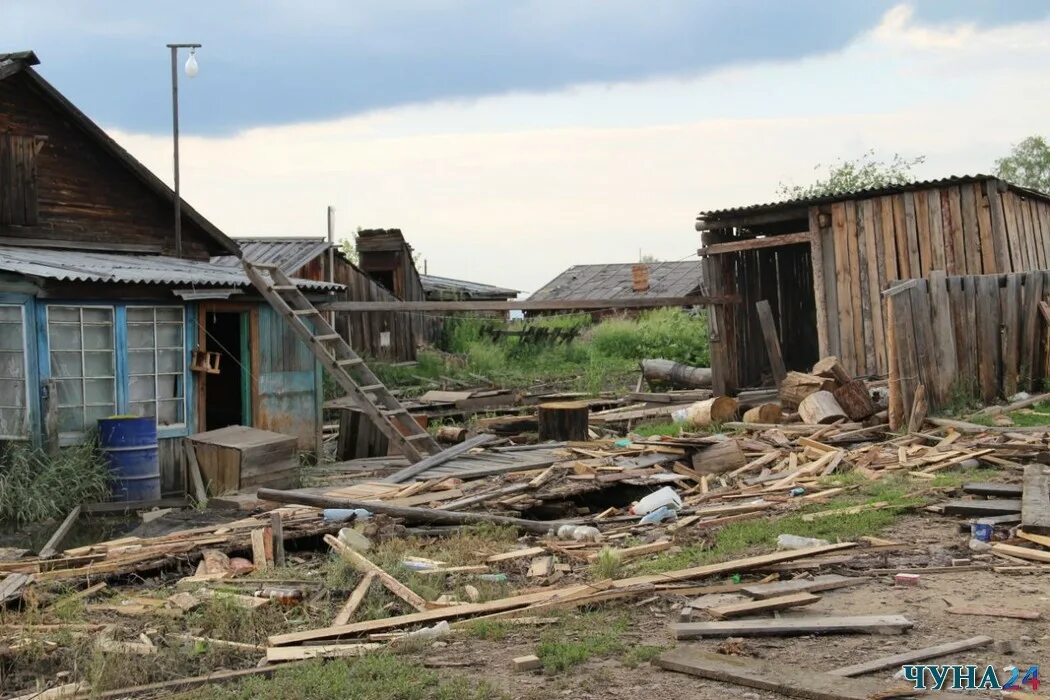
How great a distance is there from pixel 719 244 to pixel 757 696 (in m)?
14.9

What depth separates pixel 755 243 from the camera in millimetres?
18328

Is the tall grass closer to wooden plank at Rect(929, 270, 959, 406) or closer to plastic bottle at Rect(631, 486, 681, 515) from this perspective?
plastic bottle at Rect(631, 486, 681, 515)

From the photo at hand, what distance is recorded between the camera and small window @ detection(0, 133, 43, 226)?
52.2 ft

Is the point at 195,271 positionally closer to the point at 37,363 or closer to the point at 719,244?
the point at 37,363

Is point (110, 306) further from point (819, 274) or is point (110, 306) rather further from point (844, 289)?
point (844, 289)

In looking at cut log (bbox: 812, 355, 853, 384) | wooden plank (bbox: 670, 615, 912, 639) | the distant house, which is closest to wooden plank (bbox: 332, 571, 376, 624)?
wooden plank (bbox: 670, 615, 912, 639)

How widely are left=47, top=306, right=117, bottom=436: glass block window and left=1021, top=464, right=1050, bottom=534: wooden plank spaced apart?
10.3 meters

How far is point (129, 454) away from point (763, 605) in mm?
8972

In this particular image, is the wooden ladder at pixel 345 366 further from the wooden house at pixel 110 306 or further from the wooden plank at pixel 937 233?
the wooden plank at pixel 937 233

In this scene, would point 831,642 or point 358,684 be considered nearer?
point 358,684

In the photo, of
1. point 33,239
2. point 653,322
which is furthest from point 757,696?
point 653,322

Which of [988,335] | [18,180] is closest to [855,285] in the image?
[988,335]

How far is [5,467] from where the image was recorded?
1223cm

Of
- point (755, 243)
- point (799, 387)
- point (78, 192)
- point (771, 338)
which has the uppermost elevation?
Result: point (78, 192)
